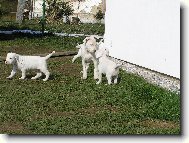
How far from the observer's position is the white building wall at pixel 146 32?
37.1 feet

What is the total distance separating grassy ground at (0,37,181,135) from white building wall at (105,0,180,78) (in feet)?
2.32

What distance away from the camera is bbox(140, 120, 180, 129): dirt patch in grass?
8.28 meters

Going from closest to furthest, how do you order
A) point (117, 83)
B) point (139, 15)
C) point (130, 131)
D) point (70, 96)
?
point (130, 131)
point (70, 96)
point (117, 83)
point (139, 15)

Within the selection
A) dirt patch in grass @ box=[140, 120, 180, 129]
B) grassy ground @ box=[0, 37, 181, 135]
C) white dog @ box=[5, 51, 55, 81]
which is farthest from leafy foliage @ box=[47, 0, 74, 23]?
dirt patch in grass @ box=[140, 120, 180, 129]

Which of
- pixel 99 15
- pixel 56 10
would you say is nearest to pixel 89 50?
pixel 56 10

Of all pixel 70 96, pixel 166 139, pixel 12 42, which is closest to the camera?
pixel 166 139

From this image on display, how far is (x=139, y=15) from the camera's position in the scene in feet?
44.6

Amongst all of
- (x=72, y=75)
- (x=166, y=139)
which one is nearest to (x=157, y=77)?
(x=72, y=75)

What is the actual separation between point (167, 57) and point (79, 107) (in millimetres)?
3154

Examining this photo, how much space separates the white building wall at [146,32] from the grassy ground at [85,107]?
71 centimetres

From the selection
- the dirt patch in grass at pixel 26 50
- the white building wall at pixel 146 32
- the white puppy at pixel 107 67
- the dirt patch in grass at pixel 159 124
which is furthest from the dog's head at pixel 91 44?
the dirt patch in grass at pixel 26 50

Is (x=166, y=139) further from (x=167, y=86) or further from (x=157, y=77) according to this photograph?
(x=157, y=77)

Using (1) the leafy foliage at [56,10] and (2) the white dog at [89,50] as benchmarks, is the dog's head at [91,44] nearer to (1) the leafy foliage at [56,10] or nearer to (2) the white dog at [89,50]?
(2) the white dog at [89,50]

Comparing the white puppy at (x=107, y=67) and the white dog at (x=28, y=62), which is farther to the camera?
the white dog at (x=28, y=62)
